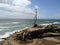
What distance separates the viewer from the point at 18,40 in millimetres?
15711

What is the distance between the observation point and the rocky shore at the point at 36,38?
48.5 ft

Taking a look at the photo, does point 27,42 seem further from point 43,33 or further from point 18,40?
point 43,33

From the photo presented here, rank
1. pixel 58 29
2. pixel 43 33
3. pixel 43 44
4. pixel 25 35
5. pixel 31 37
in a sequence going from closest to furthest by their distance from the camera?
1. pixel 43 44
2. pixel 25 35
3. pixel 31 37
4. pixel 43 33
5. pixel 58 29

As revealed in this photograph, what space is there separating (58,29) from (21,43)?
6958 mm

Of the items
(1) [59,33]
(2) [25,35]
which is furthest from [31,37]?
(1) [59,33]

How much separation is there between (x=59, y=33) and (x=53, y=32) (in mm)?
790

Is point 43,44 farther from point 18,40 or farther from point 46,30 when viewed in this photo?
point 46,30

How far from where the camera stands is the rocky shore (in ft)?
48.5

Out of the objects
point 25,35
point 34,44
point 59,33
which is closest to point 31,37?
point 25,35

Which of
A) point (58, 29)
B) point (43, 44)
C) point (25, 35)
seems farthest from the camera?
point (58, 29)

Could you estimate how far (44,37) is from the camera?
1677 centimetres

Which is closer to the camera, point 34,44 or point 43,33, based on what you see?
point 34,44

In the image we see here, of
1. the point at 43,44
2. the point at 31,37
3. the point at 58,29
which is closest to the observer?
the point at 43,44

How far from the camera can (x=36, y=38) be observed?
16656mm
